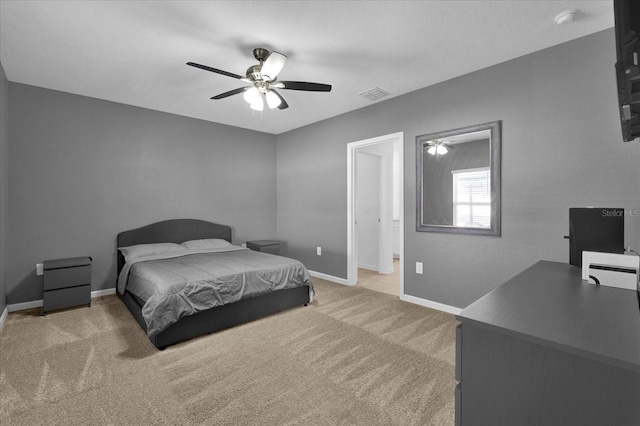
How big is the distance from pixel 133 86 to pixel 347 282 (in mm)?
3716

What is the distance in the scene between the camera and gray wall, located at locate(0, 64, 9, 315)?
297 cm

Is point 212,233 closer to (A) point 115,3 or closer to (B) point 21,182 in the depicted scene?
(B) point 21,182

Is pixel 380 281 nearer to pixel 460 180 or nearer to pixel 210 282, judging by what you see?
pixel 460 180

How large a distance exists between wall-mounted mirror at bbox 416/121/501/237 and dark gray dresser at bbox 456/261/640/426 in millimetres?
1933

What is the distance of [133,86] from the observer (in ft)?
11.1

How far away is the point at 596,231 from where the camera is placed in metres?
1.82

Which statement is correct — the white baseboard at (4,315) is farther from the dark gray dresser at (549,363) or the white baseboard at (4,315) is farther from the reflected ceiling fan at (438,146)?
the reflected ceiling fan at (438,146)

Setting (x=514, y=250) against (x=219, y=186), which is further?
(x=219, y=186)

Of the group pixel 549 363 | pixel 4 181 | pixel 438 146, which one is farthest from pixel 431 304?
pixel 4 181

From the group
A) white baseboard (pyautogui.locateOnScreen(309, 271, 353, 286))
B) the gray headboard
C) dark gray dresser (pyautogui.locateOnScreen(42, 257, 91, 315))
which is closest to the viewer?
dark gray dresser (pyautogui.locateOnScreen(42, 257, 91, 315))

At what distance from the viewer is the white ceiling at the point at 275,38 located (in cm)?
208

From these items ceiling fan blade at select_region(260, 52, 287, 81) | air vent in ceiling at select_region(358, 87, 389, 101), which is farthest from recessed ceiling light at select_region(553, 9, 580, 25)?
ceiling fan blade at select_region(260, 52, 287, 81)

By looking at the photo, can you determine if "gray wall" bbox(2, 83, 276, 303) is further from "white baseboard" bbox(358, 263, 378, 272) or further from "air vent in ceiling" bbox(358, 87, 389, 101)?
"air vent in ceiling" bbox(358, 87, 389, 101)

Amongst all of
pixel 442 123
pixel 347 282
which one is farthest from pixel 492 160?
pixel 347 282
